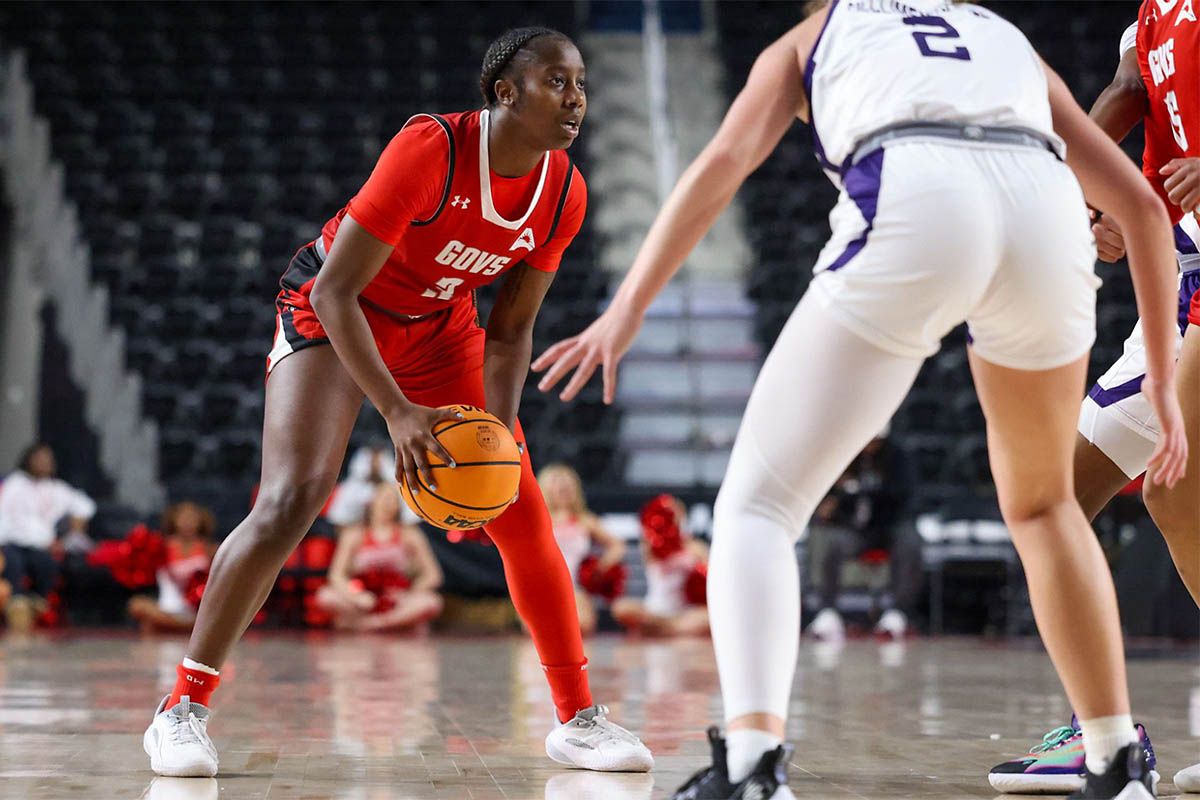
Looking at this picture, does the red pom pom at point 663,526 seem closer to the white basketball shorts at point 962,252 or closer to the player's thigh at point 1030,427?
the player's thigh at point 1030,427

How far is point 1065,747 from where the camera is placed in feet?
9.58

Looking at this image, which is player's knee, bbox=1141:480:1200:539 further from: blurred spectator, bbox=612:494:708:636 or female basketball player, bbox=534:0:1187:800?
blurred spectator, bbox=612:494:708:636

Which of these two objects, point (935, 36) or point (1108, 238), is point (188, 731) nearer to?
point (935, 36)

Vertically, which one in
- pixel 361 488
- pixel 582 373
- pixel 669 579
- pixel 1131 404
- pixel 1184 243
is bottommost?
pixel 669 579

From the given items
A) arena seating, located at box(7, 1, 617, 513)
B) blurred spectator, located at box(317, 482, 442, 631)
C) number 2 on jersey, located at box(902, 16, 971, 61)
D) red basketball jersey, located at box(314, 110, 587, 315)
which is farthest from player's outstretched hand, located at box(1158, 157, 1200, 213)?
arena seating, located at box(7, 1, 617, 513)

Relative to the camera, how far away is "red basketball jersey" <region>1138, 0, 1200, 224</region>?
9.71ft

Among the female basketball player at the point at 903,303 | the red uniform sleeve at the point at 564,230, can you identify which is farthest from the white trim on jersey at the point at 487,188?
the female basketball player at the point at 903,303

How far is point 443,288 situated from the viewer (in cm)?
329

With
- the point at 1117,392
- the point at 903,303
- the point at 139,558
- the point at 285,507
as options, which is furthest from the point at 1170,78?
the point at 139,558

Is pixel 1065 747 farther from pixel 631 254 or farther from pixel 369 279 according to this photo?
pixel 631 254

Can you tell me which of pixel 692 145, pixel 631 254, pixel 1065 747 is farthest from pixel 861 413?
pixel 692 145

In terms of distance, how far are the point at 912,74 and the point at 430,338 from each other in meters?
1.50

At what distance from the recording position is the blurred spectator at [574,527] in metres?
9.42

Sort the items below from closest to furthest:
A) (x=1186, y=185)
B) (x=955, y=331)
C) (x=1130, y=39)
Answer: (x=1186, y=185)
(x=1130, y=39)
(x=955, y=331)
